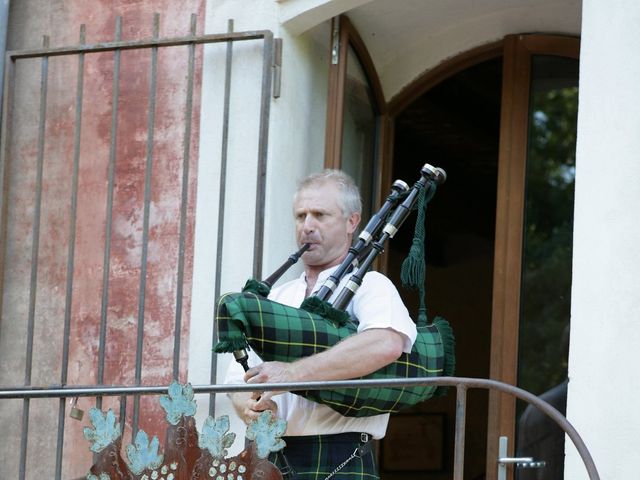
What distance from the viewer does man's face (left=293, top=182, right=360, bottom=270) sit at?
496 cm

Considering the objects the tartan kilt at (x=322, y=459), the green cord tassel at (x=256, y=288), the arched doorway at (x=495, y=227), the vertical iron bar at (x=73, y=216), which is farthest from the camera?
the arched doorway at (x=495, y=227)

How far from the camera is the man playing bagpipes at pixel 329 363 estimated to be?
4.55 metres

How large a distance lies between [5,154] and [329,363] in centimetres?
217

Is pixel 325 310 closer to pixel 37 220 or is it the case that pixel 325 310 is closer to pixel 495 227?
pixel 37 220

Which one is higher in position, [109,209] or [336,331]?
[109,209]

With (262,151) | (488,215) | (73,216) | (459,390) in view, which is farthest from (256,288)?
(488,215)

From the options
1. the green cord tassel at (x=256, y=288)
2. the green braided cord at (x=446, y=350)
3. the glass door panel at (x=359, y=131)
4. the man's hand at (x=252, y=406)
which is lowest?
the man's hand at (x=252, y=406)

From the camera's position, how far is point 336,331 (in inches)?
183

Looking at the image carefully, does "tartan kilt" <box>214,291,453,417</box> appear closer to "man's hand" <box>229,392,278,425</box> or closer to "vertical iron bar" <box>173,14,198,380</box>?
"man's hand" <box>229,392,278,425</box>

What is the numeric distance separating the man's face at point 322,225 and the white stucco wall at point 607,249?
31.3 inches

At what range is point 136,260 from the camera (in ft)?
19.2

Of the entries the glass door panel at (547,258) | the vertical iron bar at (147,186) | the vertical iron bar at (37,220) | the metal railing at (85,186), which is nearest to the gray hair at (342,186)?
the metal railing at (85,186)

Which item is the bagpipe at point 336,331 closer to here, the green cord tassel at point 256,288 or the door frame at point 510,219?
the green cord tassel at point 256,288

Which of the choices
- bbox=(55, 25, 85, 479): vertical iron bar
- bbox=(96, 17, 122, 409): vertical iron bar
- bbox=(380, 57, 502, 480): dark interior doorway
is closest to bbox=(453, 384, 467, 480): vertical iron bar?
bbox=(96, 17, 122, 409): vertical iron bar
